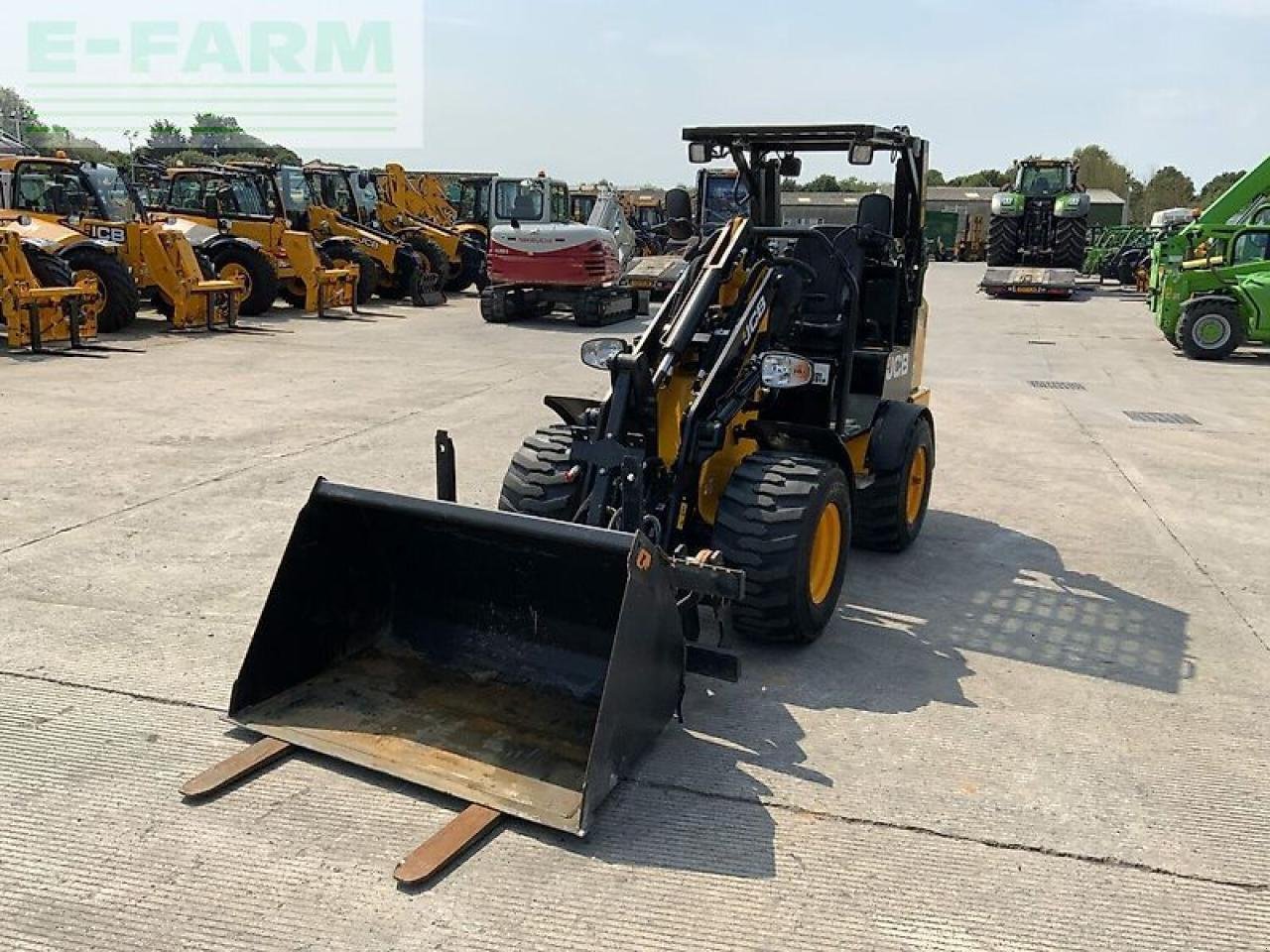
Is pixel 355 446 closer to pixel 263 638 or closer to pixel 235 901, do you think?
pixel 263 638

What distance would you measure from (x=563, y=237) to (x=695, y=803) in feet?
48.9

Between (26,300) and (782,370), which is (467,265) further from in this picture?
(782,370)

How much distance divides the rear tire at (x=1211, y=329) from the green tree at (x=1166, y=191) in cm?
4738

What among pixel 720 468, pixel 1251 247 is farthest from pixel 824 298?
pixel 1251 247

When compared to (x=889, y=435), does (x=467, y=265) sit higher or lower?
higher

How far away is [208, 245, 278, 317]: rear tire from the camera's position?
16891 mm

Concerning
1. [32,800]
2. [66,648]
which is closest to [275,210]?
[66,648]

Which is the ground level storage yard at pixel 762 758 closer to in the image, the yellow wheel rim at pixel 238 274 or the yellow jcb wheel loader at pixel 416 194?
the yellow wheel rim at pixel 238 274

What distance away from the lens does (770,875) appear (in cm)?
301

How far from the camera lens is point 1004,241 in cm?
2703

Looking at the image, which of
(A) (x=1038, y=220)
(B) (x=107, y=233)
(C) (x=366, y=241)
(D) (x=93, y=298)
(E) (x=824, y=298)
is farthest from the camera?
(A) (x=1038, y=220)

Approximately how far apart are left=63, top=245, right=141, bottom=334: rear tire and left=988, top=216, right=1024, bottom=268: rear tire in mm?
20230

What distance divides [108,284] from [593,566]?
→ 12714 mm

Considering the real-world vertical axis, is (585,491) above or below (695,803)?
above
